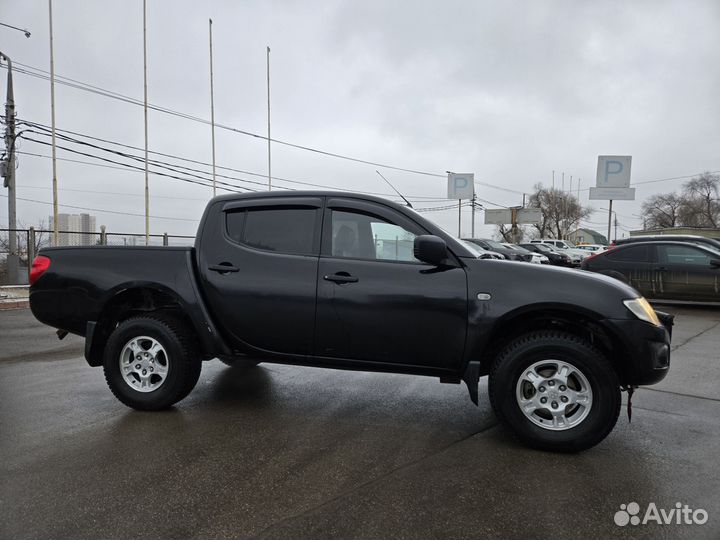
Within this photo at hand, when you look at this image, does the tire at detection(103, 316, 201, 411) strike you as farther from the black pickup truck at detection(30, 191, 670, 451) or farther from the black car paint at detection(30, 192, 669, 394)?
the black car paint at detection(30, 192, 669, 394)

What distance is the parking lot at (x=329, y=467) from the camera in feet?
8.36

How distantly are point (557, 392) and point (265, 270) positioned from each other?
234 centimetres

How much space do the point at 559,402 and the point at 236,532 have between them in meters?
2.24

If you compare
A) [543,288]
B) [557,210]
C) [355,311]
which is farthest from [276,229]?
[557,210]

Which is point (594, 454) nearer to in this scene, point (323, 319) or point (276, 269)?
point (323, 319)

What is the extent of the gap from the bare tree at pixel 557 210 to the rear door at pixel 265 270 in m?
85.8

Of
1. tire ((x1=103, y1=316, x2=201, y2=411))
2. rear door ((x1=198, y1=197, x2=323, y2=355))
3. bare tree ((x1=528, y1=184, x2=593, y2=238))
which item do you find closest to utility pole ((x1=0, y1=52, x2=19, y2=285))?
tire ((x1=103, y1=316, x2=201, y2=411))

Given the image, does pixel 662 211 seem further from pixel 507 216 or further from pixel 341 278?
pixel 341 278

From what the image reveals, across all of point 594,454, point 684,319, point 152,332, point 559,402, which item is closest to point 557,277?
point 559,402

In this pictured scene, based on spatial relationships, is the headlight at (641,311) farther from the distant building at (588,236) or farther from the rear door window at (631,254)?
the distant building at (588,236)

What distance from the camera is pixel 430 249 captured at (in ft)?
11.6

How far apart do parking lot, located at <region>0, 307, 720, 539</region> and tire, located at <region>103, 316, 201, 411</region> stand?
6.8 inches

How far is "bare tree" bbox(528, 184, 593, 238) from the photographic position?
85.1m

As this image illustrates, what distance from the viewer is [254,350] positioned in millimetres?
4117
